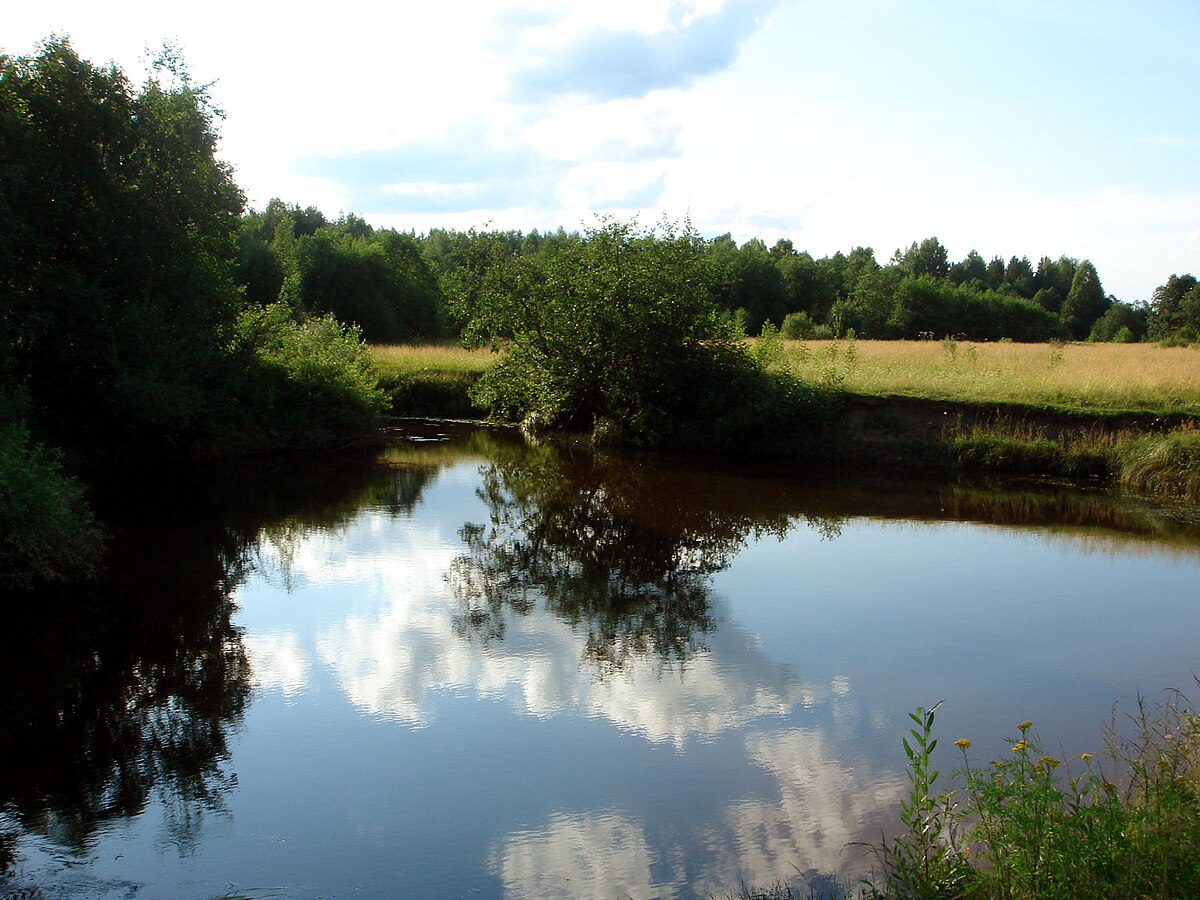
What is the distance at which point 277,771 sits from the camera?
674 cm

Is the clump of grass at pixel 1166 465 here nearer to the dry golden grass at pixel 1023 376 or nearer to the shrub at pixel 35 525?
the dry golden grass at pixel 1023 376

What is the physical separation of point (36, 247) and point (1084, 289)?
93370 mm

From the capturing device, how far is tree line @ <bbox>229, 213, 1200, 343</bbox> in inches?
2101

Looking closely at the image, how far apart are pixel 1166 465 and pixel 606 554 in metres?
12.7

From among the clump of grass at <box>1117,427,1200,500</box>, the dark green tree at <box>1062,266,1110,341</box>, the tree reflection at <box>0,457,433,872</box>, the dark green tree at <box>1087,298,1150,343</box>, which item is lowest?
the tree reflection at <box>0,457,433,872</box>

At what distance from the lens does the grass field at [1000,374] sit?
70.9 feet

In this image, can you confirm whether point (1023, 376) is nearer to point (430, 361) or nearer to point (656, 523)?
point (656, 523)

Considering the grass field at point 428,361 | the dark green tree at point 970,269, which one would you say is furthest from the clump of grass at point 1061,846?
the dark green tree at point 970,269

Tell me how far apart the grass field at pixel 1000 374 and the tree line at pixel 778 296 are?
10482 millimetres

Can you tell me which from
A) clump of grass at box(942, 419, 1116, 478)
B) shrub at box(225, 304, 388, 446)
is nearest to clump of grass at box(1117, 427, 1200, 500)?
clump of grass at box(942, 419, 1116, 478)

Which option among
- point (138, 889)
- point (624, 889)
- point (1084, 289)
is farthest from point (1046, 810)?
point (1084, 289)

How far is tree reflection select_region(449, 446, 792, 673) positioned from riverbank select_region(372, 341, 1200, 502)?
5.12 metres

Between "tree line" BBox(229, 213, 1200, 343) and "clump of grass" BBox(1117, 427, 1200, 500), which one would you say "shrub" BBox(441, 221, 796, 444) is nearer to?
"clump of grass" BBox(1117, 427, 1200, 500)

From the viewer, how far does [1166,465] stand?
755 inches
